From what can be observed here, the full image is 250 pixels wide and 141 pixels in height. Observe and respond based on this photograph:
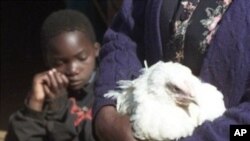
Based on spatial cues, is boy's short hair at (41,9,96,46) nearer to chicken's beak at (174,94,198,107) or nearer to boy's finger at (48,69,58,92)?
boy's finger at (48,69,58,92)

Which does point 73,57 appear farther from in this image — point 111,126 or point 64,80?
point 111,126

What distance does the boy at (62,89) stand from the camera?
2189mm

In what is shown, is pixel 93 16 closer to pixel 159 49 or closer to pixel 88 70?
pixel 88 70

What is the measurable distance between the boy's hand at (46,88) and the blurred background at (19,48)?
6.48 feet

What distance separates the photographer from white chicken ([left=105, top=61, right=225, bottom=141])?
56.2 inches

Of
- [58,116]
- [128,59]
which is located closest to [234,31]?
[128,59]

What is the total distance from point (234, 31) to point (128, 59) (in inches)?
12.9

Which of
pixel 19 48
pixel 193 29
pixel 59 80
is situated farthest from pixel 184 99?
pixel 19 48

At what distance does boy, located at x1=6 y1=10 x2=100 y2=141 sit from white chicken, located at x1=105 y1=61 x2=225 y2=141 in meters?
0.54

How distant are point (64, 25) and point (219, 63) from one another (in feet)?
3.91

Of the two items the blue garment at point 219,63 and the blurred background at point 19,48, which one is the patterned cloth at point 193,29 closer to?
the blue garment at point 219,63

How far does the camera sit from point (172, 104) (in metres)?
1.46

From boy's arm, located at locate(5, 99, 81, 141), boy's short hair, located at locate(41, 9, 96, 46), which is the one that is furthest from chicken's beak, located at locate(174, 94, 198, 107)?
boy's short hair, located at locate(41, 9, 96, 46)

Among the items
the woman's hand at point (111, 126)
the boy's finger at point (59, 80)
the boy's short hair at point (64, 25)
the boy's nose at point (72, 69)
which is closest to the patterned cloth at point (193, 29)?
the woman's hand at point (111, 126)
